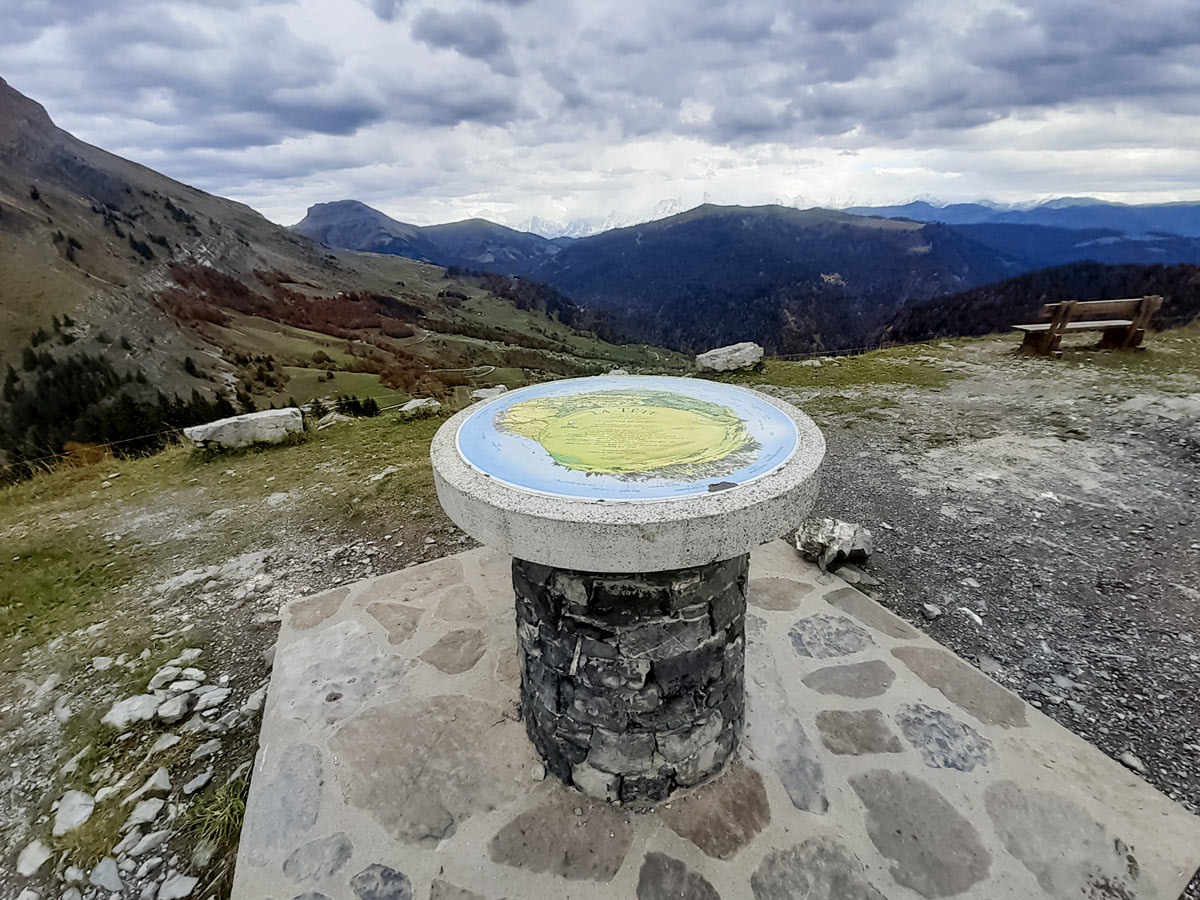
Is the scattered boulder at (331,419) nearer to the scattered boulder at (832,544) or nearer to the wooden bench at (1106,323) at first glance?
the scattered boulder at (832,544)

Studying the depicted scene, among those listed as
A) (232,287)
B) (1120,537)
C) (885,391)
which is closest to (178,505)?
(1120,537)

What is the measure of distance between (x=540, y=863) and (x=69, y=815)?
2889mm

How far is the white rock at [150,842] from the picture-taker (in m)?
2.91

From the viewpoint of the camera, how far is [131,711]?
378 cm

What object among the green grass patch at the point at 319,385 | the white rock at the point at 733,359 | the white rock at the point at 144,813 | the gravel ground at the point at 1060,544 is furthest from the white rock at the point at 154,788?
Answer: the green grass patch at the point at 319,385

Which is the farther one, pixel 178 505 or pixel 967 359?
pixel 967 359

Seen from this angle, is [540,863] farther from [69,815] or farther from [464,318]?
[464,318]

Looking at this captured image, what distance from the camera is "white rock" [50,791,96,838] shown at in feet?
10.0

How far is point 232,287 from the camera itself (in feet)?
166

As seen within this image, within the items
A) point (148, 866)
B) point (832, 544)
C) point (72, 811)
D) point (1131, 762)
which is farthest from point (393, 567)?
point (1131, 762)

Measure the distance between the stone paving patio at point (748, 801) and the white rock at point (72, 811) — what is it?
1.02 m

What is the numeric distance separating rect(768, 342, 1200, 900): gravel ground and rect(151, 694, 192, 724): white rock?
18.8 feet

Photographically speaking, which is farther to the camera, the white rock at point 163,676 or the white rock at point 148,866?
the white rock at point 163,676

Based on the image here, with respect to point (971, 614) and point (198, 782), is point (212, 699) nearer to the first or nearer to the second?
point (198, 782)
